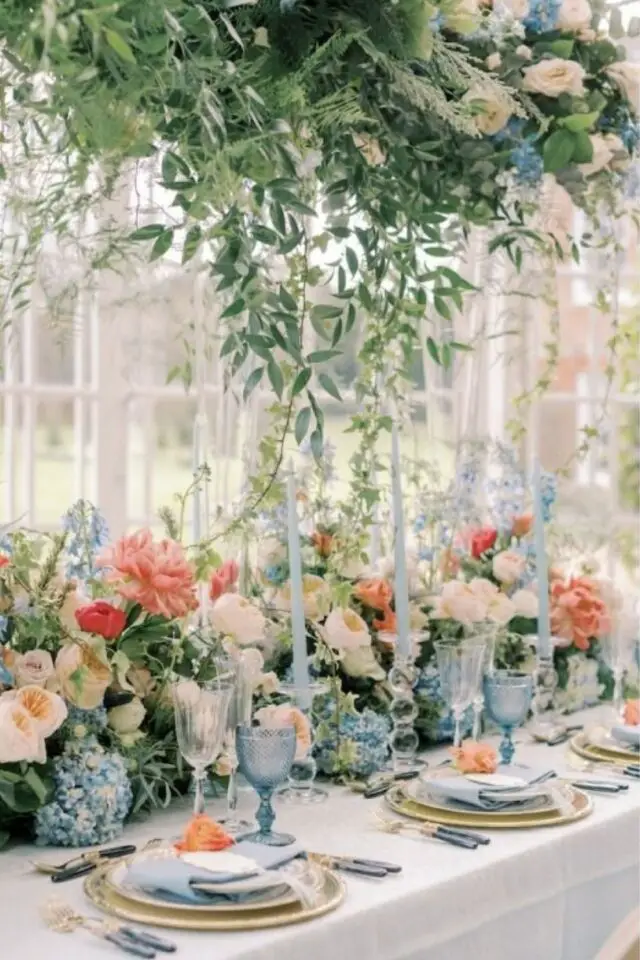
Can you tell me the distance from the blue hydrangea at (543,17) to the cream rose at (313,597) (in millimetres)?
903

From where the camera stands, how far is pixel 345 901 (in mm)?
1482

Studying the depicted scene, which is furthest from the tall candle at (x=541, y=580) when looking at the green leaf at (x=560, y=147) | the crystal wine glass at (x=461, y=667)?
the green leaf at (x=560, y=147)

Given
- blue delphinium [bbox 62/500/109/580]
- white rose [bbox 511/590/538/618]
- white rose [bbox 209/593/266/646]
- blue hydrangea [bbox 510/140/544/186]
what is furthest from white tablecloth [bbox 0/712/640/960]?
blue hydrangea [bbox 510/140/544/186]

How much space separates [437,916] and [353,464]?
32.1 inches

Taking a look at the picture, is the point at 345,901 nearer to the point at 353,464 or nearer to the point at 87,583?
the point at 87,583

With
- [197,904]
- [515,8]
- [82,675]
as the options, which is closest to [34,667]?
[82,675]

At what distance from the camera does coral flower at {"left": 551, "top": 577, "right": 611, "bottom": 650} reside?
2.55 metres

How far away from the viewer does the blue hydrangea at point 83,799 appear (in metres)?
1.65

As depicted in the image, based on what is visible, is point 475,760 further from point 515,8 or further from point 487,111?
point 515,8

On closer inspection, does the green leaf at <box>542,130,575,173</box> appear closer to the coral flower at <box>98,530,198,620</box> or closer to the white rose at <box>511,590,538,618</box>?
the white rose at <box>511,590,538,618</box>

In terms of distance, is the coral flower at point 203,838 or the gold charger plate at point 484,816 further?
the gold charger plate at point 484,816

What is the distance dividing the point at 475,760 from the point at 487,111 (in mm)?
924

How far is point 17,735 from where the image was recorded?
1.56 meters

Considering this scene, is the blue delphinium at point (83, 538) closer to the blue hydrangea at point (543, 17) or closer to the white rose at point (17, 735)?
the white rose at point (17, 735)
